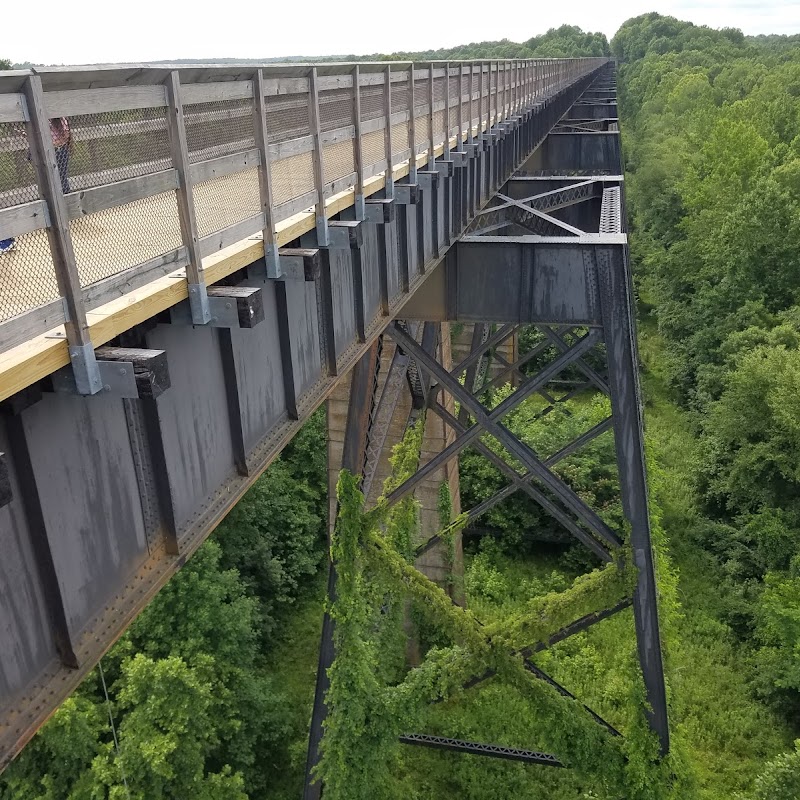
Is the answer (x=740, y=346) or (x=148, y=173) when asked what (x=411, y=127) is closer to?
(x=148, y=173)

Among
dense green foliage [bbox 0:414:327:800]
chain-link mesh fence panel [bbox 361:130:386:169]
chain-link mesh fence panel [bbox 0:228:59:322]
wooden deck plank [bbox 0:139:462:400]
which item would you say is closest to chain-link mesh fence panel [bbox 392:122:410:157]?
chain-link mesh fence panel [bbox 361:130:386:169]

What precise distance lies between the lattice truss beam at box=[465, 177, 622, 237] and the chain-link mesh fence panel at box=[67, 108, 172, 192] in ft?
23.2

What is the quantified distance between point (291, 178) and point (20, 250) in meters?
2.65

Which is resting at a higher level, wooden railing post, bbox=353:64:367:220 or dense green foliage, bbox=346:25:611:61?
dense green foliage, bbox=346:25:611:61

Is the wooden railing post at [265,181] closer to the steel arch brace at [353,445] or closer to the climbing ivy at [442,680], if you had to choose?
the steel arch brace at [353,445]

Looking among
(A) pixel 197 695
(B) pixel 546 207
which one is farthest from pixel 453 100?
(A) pixel 197 695

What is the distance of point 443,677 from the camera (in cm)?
1012

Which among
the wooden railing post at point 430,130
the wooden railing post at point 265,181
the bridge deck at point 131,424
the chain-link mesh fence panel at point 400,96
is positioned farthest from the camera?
the wooden railing post at point 430,130

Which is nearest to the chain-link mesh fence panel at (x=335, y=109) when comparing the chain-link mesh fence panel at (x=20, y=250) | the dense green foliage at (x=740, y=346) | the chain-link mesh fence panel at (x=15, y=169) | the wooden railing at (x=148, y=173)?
the wooden railing at (x=148, y=173)

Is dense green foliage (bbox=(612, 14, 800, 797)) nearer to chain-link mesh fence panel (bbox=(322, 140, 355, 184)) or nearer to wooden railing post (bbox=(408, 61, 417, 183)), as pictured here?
wooden railing post (bbox=(408, 61, 417, 183))

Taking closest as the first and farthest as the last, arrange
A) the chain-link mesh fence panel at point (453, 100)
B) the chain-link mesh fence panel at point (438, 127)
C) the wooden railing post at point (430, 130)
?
the wooden railing post at point (430, 130) < the chain-link mesh fence panel at point (438, 127) < the chain-link mesh fence panel at point (453, 100)

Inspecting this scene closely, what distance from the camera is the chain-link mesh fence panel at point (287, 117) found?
4836mm

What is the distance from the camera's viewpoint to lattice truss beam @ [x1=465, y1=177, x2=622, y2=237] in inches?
425

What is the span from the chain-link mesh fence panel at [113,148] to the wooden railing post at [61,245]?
0.17 meters
